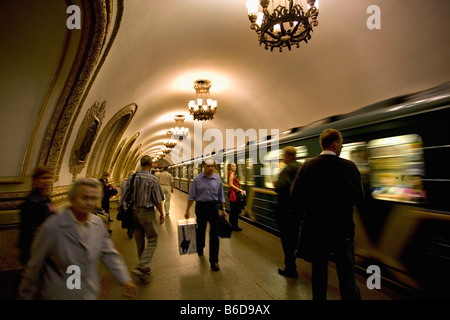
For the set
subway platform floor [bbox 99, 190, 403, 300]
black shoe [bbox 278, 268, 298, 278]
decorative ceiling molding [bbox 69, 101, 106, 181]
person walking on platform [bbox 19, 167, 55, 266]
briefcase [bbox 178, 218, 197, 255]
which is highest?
decorative ceiling molding [bbox 69, 101, 106, 181]

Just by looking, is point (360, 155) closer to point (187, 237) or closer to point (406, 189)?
point (406, 189)

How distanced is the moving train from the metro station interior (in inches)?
0.5

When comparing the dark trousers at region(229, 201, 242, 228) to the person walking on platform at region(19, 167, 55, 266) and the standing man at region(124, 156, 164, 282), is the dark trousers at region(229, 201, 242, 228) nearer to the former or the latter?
the standing man at region(124, 156, 164, 282)

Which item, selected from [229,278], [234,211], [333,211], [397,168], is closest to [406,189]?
[397,168]

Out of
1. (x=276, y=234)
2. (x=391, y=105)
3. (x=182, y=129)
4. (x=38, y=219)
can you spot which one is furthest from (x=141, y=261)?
(x=182, y=129)

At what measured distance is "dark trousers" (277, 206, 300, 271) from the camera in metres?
3.27

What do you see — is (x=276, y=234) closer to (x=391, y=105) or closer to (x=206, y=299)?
(x=206, y=299)

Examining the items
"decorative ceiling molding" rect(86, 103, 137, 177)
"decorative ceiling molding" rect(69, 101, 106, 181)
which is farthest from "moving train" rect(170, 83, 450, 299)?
"decorative ceiling molding" rect(86, 103, 137, 177)

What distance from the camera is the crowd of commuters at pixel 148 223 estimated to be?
4.65ft

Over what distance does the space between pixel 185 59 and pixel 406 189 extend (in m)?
5.92

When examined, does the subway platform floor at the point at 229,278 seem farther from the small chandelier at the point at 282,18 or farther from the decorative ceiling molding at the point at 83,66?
the small chandelier at the point at 282,18

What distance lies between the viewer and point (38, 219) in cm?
221

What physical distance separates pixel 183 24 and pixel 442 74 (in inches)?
196

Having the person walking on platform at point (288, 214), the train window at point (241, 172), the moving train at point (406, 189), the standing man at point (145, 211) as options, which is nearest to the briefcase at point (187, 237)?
the standing man at point (145, 211)
